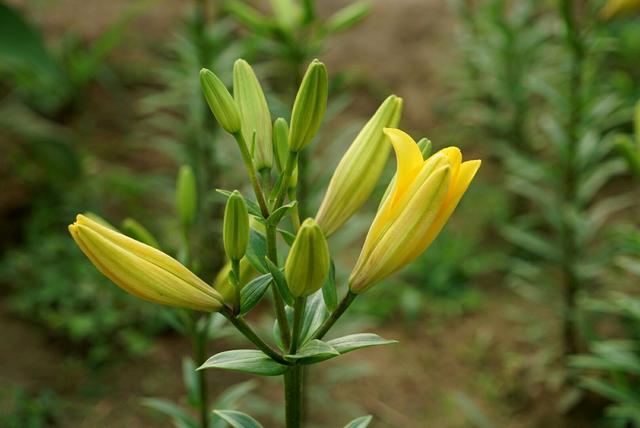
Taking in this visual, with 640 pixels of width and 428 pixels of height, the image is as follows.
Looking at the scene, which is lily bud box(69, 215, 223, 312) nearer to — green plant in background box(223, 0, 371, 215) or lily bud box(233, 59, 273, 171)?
lily bud box(233, 59, 273, 171)

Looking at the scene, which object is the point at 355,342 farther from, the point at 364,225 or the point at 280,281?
the point at 364,225

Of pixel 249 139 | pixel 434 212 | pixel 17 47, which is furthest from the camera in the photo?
pixel 17 47

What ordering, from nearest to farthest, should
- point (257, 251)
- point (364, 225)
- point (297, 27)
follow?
point (257, 251), point (297, 27), point (364, 225)

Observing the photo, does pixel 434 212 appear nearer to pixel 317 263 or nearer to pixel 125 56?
A: pixel 317 263

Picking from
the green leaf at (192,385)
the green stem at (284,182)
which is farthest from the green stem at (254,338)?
the green leaf at (192,385)

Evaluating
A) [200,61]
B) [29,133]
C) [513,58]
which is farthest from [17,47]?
[513,58]

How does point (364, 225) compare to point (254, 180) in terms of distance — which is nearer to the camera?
point (254, 180)

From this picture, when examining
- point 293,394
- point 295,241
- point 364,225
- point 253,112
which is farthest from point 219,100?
point 364,225
